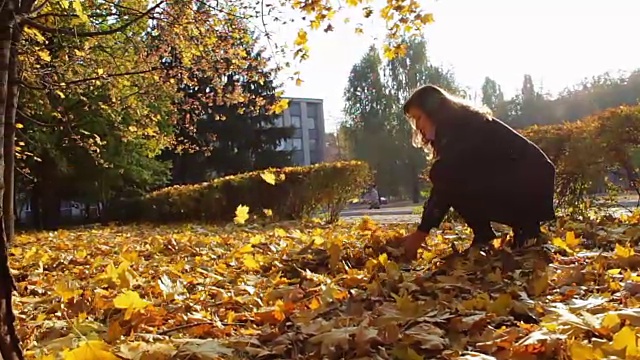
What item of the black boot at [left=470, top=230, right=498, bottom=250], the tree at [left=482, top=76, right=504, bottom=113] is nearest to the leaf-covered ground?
the black boot at [left=470, top=230, right=498, bottom=250]

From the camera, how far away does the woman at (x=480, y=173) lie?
3303 millimetres

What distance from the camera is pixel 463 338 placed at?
1.71 m

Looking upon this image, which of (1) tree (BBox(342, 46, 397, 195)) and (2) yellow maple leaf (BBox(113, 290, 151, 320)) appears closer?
(2) yellow maple leaf (BBox(113, 290, 151, 320))

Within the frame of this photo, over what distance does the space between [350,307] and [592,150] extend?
17.1ft

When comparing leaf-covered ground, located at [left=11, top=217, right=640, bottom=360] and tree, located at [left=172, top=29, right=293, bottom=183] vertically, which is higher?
tree, located at [left=172, top=29, right=293, bottom=183]

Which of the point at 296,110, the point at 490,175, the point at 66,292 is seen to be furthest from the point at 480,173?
the point at 296,110

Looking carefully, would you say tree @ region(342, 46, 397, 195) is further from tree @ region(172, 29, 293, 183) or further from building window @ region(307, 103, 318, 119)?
building window @ region(307, 103, 318, 119)

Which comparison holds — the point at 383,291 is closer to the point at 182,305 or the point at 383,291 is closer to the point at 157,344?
the point at 182,305

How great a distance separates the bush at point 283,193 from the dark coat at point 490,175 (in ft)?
25.9

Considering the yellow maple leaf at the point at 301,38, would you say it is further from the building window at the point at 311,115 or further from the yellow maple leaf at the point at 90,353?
the building window at the point at 311,115

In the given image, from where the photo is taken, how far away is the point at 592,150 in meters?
6.50

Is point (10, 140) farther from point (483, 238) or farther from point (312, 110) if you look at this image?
point (312, 110)

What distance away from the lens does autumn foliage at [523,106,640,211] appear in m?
6.34

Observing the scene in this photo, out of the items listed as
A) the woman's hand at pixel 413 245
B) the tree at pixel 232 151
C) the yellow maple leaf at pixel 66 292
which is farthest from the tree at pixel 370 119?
the yellow maple leaf at pixel 66 292
